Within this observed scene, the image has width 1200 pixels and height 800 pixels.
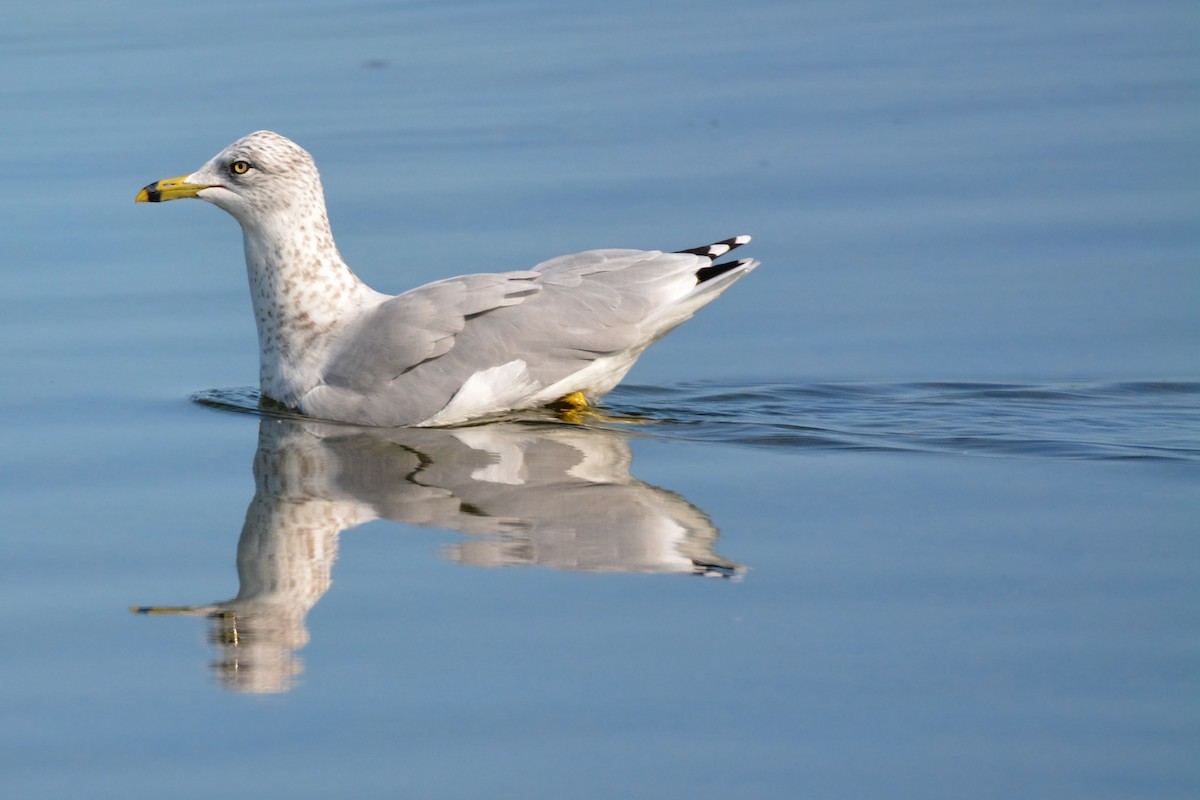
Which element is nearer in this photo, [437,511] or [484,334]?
[437,511]

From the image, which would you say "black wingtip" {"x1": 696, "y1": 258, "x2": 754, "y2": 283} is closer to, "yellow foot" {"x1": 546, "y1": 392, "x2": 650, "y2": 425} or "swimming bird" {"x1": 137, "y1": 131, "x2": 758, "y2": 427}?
"swimming bird" {"x1": 137, "y1": 131, "x2": 758, "y2": 427}

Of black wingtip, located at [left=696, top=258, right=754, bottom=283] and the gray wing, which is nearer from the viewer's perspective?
the gray wing

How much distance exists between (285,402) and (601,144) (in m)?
4.55

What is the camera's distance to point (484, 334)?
8109 millimetres

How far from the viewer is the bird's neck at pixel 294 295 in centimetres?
854

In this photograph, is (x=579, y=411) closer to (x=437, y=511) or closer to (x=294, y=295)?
(x=294, y=295)

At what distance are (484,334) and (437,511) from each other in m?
1.57

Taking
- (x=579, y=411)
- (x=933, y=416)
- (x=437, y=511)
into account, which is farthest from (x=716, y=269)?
(x=437, y=511)

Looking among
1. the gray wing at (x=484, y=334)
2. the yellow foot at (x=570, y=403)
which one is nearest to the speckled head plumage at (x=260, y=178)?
the gray wing at (x=484, y=334)

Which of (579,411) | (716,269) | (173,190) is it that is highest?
(173,190)

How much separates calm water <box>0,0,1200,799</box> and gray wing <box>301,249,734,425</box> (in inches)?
8.0

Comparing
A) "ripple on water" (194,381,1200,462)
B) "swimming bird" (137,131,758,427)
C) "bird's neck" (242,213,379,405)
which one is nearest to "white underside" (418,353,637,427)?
"swimming bird" (137,131,758,427)

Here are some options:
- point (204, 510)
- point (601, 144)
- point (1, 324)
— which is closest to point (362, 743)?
point (204, 510)

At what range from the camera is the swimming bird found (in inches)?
318
